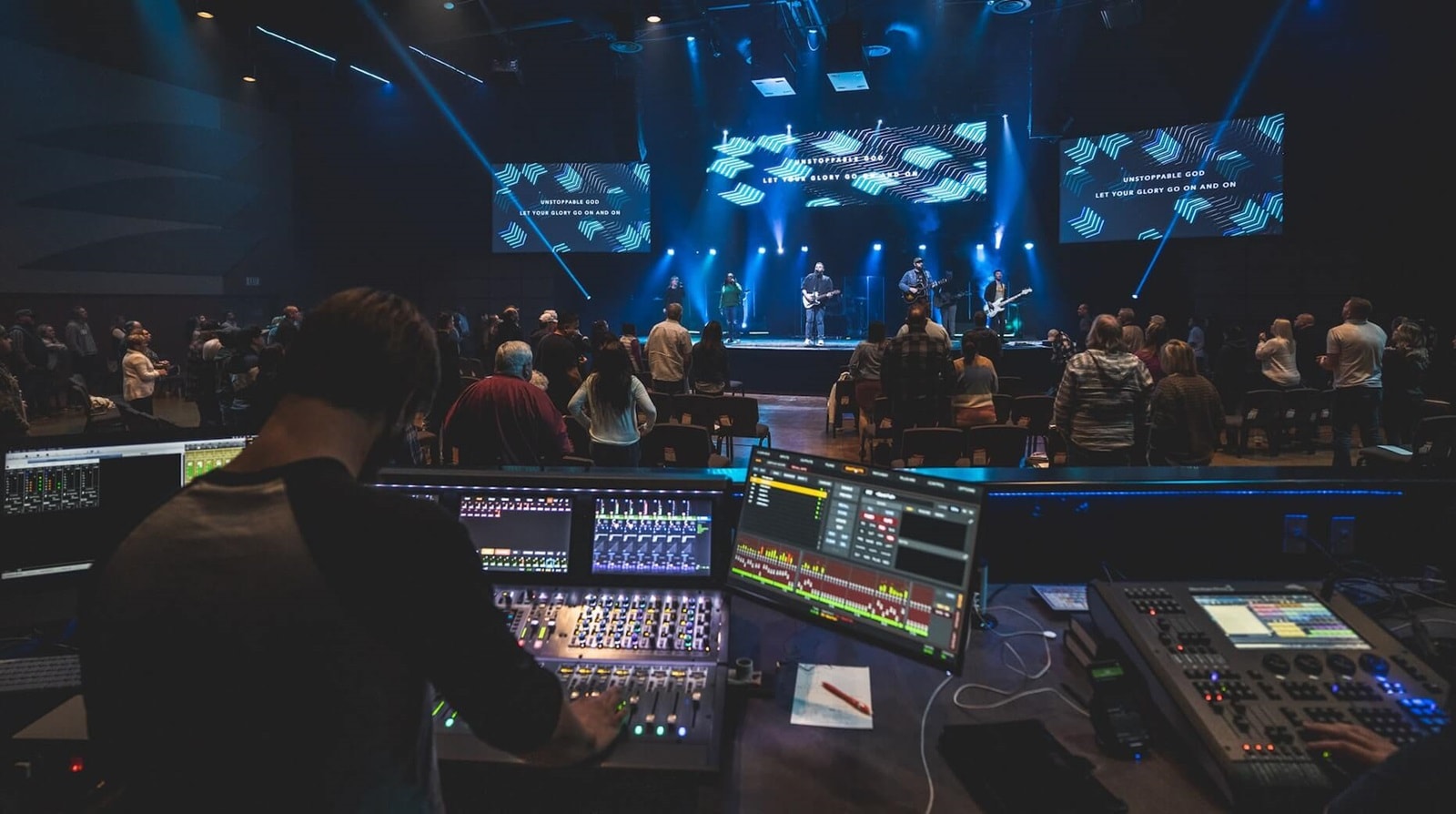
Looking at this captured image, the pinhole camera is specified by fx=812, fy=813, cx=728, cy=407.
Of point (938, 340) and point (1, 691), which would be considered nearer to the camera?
point (1, 691)

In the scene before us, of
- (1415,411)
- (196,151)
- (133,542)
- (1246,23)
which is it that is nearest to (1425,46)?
(1246,23)

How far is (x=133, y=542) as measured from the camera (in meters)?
0.97

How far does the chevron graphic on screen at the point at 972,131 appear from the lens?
14.5 metres

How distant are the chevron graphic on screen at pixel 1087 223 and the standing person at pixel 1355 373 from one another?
6.50m

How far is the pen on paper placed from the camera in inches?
66.6

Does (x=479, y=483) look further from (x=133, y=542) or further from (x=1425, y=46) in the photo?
(x=1425, y=46)

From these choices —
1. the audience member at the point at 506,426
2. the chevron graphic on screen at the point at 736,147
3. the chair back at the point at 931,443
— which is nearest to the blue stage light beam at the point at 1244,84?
the chevron graphic on screen at the point at 736,147

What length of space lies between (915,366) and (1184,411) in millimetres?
1863

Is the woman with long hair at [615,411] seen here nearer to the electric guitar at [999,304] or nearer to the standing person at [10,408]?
the standing person at [10,408]

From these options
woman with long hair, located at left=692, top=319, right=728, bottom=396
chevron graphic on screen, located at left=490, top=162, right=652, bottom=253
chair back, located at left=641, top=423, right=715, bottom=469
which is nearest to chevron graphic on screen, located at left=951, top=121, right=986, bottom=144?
chevron graphic on screen, located at left=490, top=162, right=652, bottom=253

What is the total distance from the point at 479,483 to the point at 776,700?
2.98 ft

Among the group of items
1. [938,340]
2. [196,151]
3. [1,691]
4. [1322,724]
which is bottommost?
[1,691]

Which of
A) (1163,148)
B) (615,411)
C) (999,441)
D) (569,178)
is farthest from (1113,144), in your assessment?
(615,411)

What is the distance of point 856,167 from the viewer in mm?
15391
